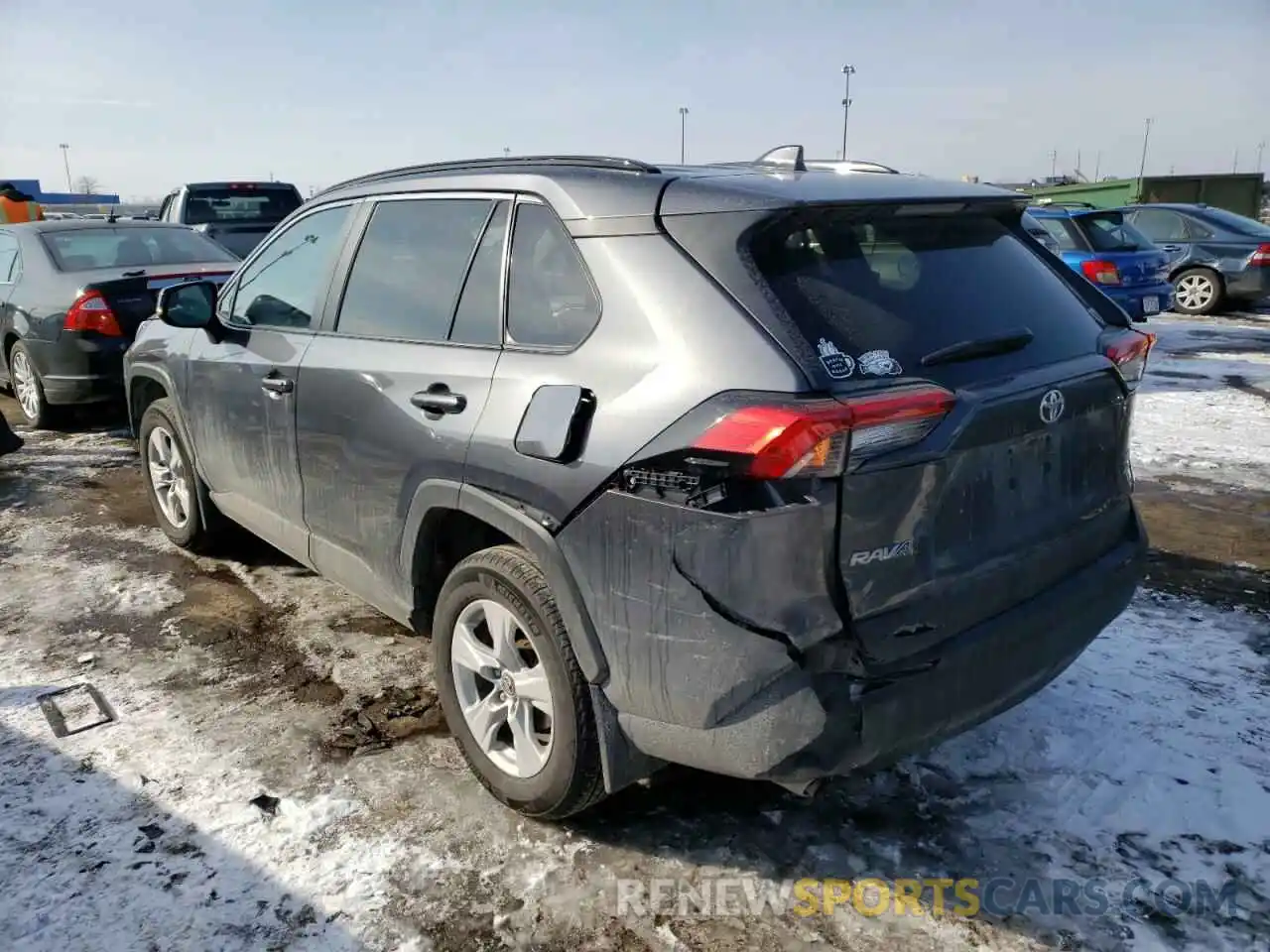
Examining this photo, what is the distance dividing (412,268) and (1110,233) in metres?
10.9

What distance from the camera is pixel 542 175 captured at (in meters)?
2.76

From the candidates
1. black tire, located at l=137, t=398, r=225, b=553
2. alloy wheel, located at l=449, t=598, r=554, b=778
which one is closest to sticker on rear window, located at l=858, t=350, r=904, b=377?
alloy wheel, located at l=449, t=598, r=554, b=778

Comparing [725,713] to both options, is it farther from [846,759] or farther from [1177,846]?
[1177,846]

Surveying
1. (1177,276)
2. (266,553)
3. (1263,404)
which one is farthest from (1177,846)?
Answer: (1177,276)

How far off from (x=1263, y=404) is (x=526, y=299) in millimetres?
7769

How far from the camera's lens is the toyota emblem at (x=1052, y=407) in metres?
2.47

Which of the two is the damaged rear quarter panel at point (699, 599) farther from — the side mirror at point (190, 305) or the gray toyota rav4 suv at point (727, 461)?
the side mirror at point (190, 305)

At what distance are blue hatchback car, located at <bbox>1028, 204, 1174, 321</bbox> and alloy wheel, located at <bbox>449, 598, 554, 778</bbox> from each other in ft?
31.5

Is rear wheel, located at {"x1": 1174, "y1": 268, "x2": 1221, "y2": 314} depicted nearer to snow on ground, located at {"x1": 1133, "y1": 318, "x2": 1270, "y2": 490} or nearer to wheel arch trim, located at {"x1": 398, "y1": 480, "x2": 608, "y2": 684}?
snow on ground, located at {"x1": 1133, "y1": 318, "x2": 1270, "y2": 490}

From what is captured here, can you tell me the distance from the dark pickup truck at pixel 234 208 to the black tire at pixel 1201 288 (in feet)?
41.8

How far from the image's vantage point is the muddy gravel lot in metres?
2.41

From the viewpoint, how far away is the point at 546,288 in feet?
8.83

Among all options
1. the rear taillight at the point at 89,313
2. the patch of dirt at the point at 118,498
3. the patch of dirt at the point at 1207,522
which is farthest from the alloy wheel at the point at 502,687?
the rear taillight at the point at 89,313

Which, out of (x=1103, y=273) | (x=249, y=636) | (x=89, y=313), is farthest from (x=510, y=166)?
(x=1103, y=273)
